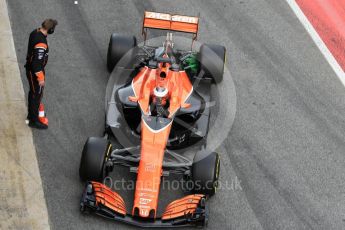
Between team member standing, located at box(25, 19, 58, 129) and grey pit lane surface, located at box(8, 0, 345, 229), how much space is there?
379mm

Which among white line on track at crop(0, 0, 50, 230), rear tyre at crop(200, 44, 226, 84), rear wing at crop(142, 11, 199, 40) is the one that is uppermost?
rear wing at crop(142, 11, 199, 40)

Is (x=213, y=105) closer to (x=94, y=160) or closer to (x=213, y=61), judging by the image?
(x=213, y=61)

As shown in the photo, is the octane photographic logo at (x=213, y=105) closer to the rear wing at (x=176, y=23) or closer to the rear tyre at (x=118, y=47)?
the rear tyre at (x=118, y=47)

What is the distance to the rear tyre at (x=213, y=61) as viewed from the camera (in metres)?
11.1

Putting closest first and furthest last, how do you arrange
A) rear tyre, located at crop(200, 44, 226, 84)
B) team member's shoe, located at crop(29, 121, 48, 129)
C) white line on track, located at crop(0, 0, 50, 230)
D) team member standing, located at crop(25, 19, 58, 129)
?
white line on track, located at crop(0, 0, 50, 230), team member standing, located at crop(25, 19, 58, 129), team member's shoe, located at crop(29, 121, 48, 129), rear tyre, located at crop(200, 44, 226, 84)

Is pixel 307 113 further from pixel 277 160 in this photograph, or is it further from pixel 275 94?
pixel 277 160

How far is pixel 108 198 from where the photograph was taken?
8.70 m

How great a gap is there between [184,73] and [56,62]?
8.40 feet

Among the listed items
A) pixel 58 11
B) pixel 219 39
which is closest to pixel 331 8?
pixel 219 39

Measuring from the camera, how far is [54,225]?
8867 millimetres

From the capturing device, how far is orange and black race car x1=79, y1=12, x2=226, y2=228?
8.70 metres

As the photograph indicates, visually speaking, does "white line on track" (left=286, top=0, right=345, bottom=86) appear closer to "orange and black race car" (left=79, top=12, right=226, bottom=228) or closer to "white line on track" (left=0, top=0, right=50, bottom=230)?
"orange and black race car" (left=79, top=12, right=226, bottom=228)

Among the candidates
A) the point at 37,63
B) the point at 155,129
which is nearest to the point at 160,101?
the point at 155,129

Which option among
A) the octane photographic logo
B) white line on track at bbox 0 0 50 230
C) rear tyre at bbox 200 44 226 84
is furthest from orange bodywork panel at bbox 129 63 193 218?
white line on track at bbox 0 0 50 230
